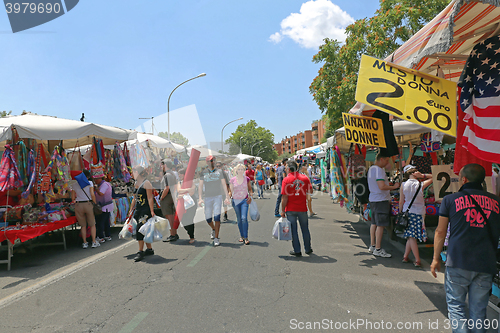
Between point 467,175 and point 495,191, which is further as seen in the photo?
point 495,191

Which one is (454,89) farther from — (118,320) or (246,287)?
(118,320)

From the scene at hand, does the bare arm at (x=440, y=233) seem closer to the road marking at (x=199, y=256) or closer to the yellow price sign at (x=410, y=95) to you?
the yellow price sign at (x=410, y=95)

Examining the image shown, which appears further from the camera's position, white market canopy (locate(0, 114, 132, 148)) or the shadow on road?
white market canopy (locate(0, 114, 132, 148))

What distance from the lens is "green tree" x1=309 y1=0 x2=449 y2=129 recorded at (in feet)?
50.4

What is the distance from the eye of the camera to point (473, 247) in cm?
289

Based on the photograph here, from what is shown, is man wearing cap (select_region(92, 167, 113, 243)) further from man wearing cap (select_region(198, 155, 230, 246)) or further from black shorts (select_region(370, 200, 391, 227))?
black shorts (select_region(370, 200, 391, 227))

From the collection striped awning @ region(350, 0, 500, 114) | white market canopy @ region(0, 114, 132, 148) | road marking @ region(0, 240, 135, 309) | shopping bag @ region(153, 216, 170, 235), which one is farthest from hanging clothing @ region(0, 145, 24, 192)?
striped awning @ region(350, 0, 500, 114)

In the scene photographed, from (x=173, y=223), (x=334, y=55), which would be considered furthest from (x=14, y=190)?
(x=334, y=55)

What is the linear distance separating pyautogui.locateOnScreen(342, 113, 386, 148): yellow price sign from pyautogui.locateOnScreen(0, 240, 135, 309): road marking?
5.85 meters

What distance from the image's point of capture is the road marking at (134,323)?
11.5 feet

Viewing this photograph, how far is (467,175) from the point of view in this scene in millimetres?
3027

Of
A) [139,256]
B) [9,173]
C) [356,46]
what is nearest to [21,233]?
[9,173]

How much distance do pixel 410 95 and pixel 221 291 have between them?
3603 mm

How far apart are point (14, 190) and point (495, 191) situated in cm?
921
